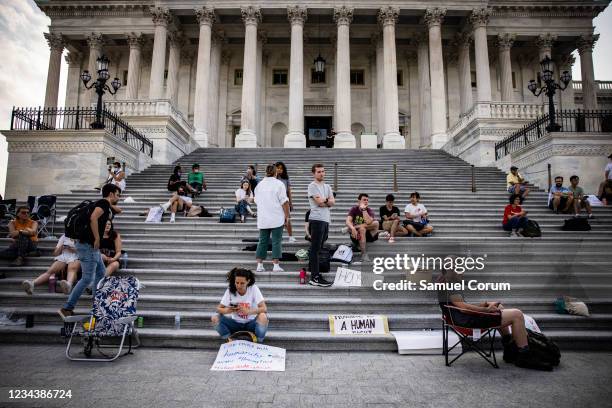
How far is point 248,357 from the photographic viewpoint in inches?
184

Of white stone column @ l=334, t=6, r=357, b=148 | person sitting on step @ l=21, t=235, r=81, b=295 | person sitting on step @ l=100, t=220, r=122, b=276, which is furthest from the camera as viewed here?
white stone column @ l=334, t=6, r=357, b=148

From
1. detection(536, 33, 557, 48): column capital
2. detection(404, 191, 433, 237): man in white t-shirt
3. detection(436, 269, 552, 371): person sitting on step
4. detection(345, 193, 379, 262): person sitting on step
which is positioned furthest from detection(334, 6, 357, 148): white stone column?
detection(436, 269, 552, 371): person sitting on step

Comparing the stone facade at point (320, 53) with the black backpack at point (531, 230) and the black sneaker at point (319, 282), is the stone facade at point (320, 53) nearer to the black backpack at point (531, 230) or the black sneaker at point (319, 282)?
the black backpack at point (531, 230)

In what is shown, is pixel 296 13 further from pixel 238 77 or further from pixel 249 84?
pixel 238 77

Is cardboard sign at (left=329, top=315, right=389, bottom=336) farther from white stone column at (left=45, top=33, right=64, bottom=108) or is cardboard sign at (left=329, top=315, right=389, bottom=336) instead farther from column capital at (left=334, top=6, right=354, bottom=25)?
white stone column at (left=45, top=33, right=64, bottom=108)

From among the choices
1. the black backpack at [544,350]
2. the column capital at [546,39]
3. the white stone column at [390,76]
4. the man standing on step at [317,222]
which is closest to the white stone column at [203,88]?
the white stone column at [390,76]

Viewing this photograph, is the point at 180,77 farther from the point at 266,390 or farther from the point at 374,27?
the point at 266,390

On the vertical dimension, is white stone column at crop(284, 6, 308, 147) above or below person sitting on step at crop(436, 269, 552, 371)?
above

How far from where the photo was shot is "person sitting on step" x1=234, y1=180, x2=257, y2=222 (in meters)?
10.1

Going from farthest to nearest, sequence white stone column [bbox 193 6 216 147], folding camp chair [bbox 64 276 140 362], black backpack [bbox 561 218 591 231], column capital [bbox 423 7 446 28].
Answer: column capital [bbox 423 7 446 28] < white stone column [bbox 193 6 216 147] < black backpack [bbox 561 218 591 231] < folding camp chair [bbox 64 276 140 362]

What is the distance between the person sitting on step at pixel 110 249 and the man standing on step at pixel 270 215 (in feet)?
8.47

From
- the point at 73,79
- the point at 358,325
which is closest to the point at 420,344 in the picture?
the point at 358,325

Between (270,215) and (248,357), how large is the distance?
8.81 ft

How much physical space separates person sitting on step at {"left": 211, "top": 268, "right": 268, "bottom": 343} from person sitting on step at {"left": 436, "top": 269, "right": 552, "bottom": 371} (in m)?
2.41
